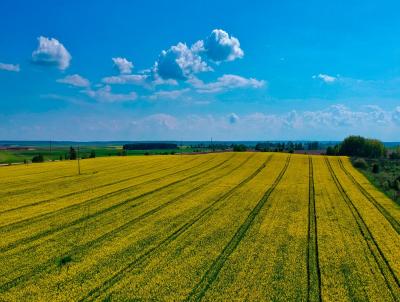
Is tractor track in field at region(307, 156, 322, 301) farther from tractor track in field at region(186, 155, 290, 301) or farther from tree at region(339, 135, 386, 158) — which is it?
tree at region(339, 135, 386, 158)

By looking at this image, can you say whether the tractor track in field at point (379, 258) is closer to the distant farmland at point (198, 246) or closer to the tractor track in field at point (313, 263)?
the distant farmland at point (198, 246)

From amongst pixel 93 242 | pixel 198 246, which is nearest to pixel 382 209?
pixel 198 246

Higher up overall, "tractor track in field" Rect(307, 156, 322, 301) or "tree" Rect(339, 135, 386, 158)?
"tree" Rect(339, 135, 386, 158)

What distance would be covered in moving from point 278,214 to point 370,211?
8524 mm

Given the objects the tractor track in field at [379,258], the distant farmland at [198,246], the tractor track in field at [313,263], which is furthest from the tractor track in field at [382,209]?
the tractor track in field at [313,263]

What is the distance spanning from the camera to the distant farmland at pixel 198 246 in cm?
1334

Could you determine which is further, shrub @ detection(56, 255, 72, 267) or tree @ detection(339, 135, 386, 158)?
tree @ detection(339, 135, 386, 158)

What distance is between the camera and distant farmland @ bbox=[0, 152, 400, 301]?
525 inches

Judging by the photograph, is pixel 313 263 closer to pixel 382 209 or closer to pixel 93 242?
pixel 93 242

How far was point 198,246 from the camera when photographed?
59.5 ft

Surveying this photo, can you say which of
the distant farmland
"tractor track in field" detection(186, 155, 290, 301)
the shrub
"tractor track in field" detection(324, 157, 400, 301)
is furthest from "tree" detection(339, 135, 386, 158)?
the shrub

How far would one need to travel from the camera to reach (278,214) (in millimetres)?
25500

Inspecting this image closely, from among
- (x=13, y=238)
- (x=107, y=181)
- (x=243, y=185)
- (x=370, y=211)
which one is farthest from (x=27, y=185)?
(x=370, y=211)

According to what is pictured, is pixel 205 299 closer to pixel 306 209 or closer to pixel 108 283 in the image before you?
pixel 108 283
